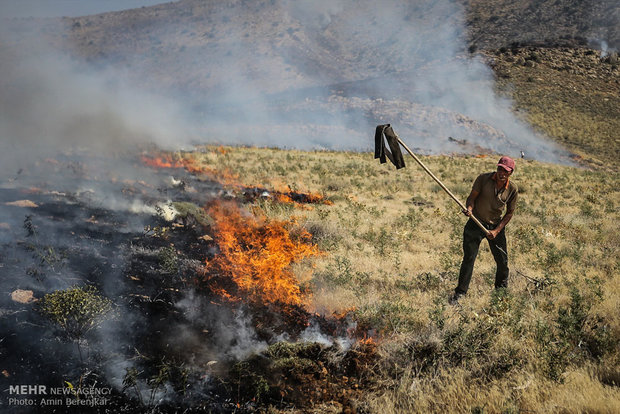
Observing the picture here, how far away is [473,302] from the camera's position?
535 cm

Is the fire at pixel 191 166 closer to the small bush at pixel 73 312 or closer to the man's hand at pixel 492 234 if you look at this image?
the small bush at pixel 73 312

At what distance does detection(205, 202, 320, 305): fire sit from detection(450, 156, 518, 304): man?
8.63 feet

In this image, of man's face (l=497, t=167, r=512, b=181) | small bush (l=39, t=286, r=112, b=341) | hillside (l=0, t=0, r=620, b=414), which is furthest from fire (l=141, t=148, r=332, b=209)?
small bush (l=39, t=286, r=112, b=341)

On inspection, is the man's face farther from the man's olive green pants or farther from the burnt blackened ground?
the burnt blackened ground

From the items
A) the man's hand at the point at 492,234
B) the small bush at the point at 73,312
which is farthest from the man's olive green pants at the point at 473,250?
the small bush at the point at 73,312

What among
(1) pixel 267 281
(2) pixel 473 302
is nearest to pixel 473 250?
(2) pixel 473 302

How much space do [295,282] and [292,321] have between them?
1020 millimetres

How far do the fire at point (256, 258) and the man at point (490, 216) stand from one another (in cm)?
263

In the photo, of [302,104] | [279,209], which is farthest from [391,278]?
[302,104]

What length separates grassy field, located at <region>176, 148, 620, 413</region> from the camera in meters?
3.49

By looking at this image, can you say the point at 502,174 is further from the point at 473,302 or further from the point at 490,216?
the point at 473,302

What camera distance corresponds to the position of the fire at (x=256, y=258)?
593 cm

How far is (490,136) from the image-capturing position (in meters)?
34.7

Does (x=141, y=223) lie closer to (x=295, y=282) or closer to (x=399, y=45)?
(x=295, y=282)
